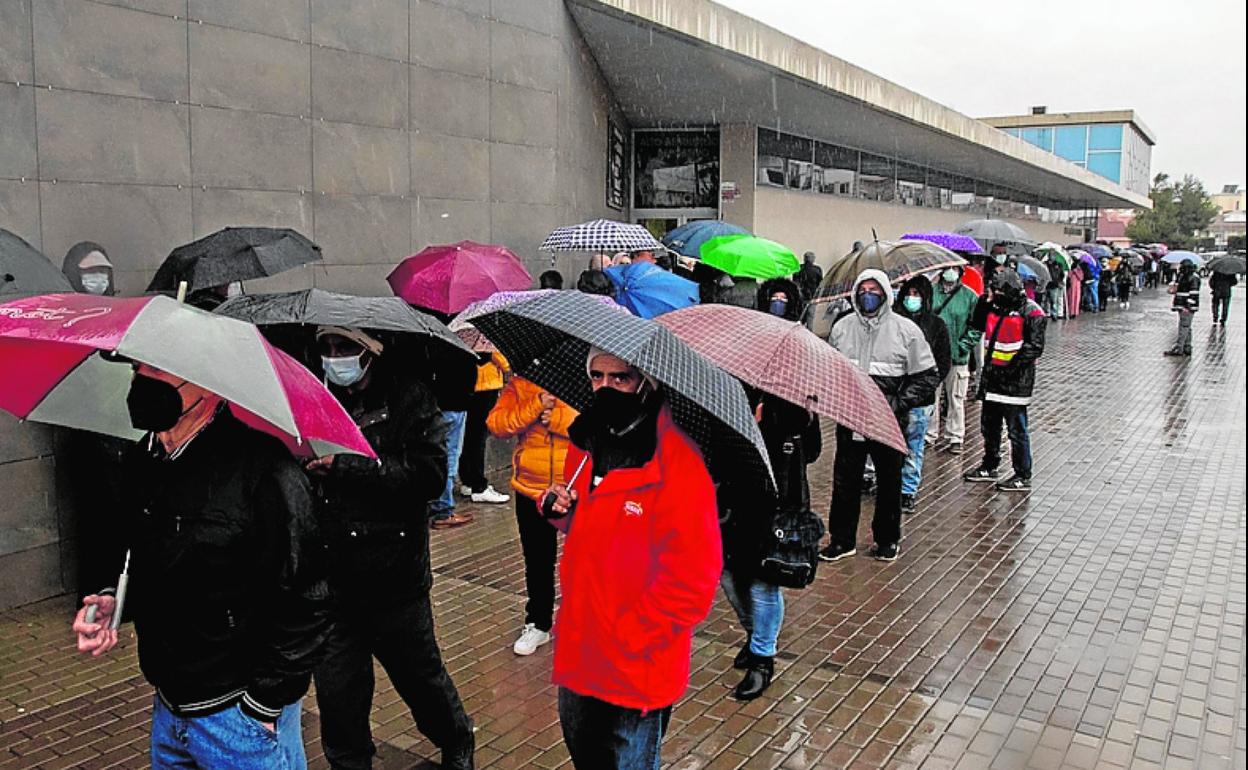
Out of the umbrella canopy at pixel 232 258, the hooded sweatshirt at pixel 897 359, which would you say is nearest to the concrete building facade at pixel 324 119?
the umbrella canopy at pixel 232 258

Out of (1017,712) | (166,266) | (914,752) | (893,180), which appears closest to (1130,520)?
(1017,712)

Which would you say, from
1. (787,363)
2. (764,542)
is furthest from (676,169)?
(787,363)

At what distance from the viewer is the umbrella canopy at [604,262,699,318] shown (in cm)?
882

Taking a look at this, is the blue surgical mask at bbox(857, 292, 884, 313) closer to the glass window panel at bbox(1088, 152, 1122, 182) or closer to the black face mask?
the black face mask

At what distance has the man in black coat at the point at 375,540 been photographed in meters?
3.91

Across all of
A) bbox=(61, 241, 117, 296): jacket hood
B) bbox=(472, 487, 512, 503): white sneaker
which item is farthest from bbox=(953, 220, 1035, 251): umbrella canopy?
bbox=(61, 241, 117, 296): jacket hood

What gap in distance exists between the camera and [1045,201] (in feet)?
155

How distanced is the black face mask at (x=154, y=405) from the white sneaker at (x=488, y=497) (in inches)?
239

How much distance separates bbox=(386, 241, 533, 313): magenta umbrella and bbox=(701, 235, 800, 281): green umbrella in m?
3.14

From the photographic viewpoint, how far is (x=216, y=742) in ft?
9.67

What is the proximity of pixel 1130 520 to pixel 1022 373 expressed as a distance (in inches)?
59.4

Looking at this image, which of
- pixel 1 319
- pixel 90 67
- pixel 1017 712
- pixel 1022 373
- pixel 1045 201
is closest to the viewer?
pixel 1 319

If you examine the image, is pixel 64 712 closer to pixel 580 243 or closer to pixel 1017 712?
pixel 1017 712

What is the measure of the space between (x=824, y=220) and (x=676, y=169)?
170 inches
